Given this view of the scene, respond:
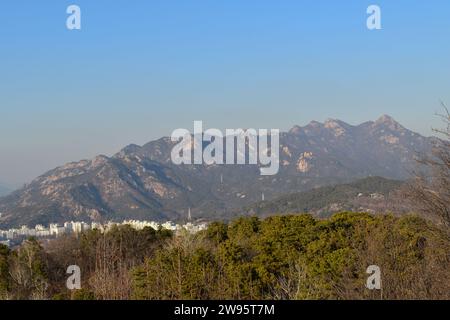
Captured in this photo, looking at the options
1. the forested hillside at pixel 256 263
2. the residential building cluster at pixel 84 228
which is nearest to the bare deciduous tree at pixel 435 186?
the forested hillside at pixel 256 263

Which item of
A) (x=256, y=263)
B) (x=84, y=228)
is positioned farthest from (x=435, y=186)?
(x=84, y=228)

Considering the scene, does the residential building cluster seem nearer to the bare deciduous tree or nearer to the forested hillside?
the forested hillside

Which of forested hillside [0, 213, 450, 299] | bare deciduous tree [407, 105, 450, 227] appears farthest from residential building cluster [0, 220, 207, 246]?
bare deciduous tree [407, 105, 450, 227]

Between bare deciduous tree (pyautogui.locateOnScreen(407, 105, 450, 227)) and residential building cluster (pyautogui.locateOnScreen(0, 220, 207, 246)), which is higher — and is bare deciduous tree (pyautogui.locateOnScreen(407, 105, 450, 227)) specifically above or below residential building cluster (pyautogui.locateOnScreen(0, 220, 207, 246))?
above

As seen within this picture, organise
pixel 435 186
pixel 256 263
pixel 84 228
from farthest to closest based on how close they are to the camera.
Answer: pixel 84 228 → pixel 256 263 → pixel 435 186

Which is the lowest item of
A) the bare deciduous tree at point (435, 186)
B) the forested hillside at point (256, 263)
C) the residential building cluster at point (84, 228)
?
the residential building cluster at point (84, 228)

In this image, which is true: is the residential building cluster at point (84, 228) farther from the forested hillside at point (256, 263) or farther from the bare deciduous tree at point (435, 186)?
the bare deciduous tree at point (435, 186)

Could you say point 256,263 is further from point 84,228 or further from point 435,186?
point 84,228

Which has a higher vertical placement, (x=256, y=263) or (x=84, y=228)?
(x=256, y=263)

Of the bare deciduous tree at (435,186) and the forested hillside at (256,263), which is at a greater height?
the bare deciduous tree at (435,186)

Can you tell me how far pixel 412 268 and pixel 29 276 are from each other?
69.9 feet

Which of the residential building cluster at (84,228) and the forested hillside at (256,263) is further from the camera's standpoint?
the residential building cluster at (84,228)
